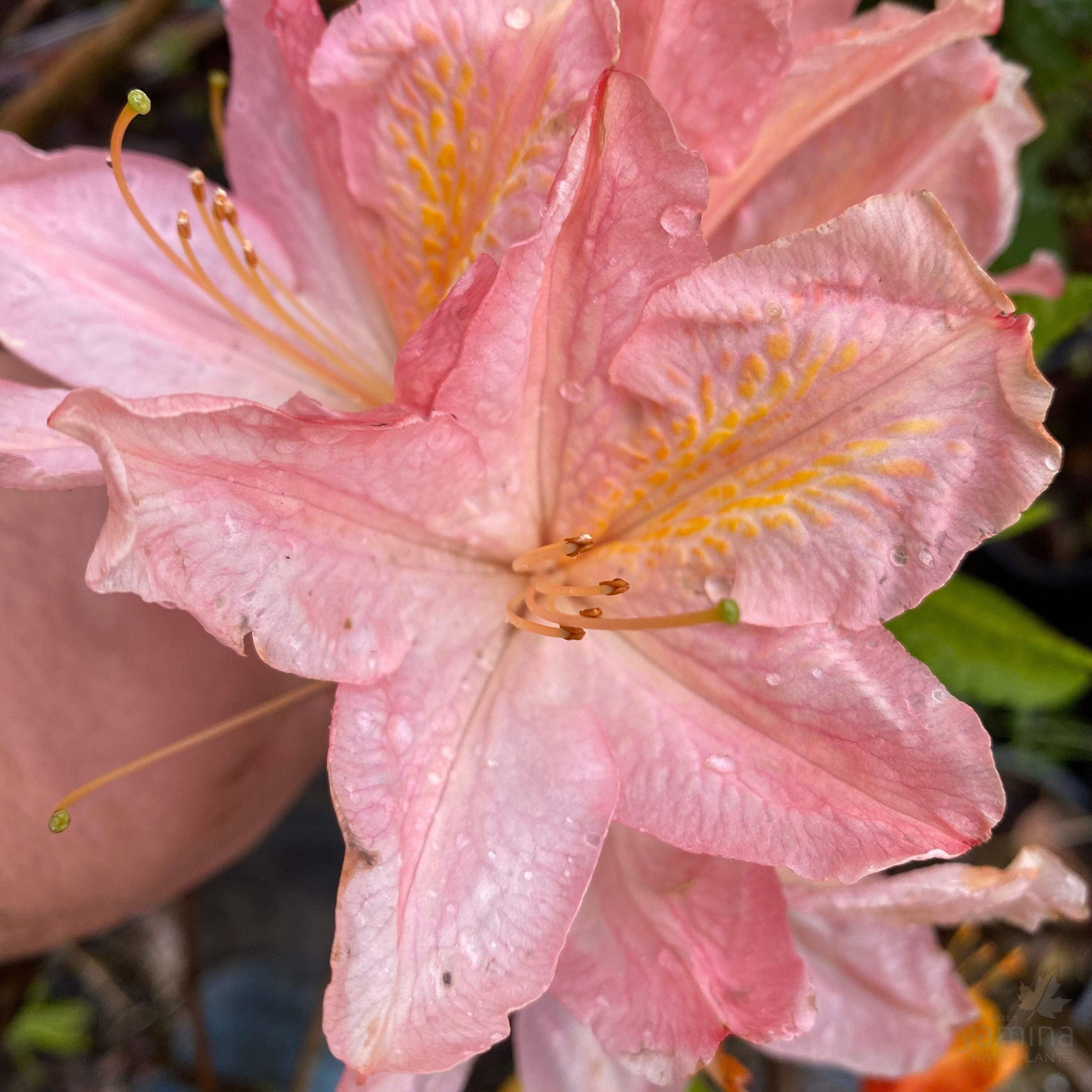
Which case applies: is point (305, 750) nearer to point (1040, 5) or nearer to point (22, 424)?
point (22, 424)

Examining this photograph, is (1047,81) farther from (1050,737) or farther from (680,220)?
(1050,737)

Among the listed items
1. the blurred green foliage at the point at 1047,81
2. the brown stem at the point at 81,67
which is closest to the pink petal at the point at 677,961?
the blurred green foliage at the point at 1047,81

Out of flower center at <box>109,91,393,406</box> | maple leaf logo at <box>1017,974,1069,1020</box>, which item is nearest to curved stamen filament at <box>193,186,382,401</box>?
flower center at <box>109,91,393,406</box>

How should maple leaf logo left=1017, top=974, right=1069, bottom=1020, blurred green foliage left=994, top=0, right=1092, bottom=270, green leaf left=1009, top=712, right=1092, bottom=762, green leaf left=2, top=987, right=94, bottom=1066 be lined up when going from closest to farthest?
blurred green foliage left=994, top=0, right=1092, bottom=270
maple leaf logo left=1017, top=974, right=1069, bottom=1020
green leaf left=1009, top=712, right=1092, bottom=762
green leaf left=2, top=987, right=94, bottom=1066

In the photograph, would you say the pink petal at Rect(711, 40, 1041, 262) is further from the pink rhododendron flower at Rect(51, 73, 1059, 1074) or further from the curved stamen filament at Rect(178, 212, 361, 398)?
the curved stamen filament at Rect(178, 212, 361, 398)

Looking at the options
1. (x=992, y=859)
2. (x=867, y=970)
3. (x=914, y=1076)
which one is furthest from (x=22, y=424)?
(x=992, y=859)
